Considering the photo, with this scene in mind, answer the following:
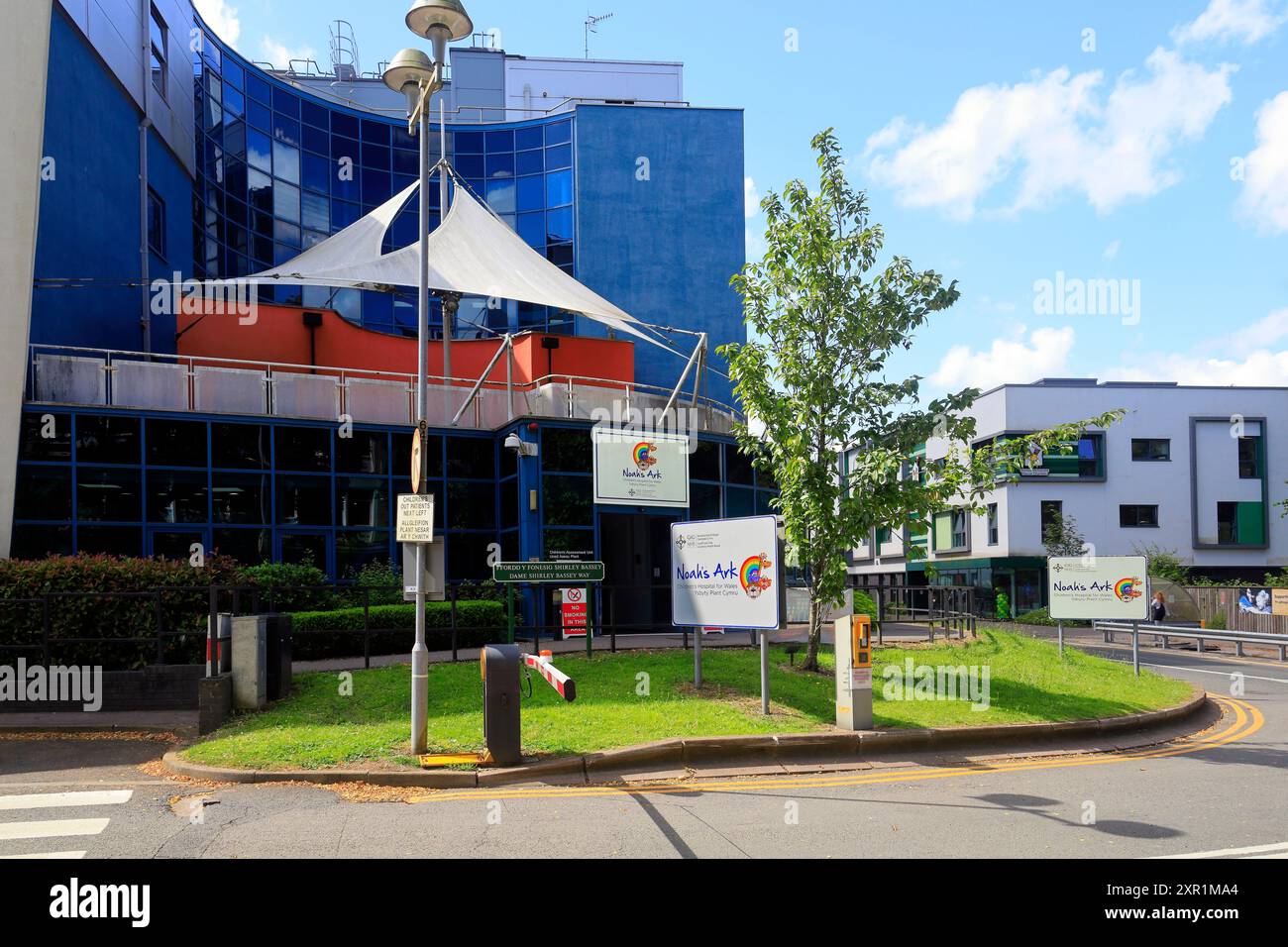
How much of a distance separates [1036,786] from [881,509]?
5374 mm

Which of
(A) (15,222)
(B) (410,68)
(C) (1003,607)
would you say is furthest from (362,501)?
(C) (1003,607)

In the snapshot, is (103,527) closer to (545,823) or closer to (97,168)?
(97,168)

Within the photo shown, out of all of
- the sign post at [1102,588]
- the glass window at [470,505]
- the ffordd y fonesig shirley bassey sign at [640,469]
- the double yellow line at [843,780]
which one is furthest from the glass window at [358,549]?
the sign post at [1102,588]

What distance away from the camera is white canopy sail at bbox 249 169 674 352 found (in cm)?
2306

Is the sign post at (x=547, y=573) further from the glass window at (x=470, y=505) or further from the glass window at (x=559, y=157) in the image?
the glass window at (x=559, y=157)

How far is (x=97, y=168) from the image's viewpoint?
24.0m

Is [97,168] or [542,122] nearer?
[97,168]

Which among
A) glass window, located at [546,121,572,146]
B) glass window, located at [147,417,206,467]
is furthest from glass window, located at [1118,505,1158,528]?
glass window, located at [147,417,206,467]

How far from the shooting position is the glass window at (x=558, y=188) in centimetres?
3822

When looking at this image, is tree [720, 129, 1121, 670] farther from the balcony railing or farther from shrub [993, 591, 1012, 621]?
shrub [993, 591, 1012, 621]

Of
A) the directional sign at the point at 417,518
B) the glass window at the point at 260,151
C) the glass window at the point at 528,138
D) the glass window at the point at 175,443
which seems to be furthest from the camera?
the glass window at the point at 528,138

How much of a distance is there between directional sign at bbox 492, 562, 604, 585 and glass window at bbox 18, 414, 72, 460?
1003cm

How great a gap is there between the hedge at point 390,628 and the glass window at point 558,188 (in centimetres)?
2364
